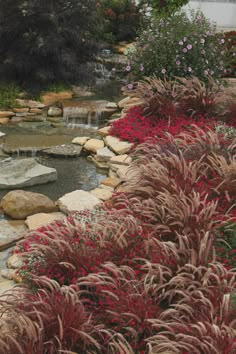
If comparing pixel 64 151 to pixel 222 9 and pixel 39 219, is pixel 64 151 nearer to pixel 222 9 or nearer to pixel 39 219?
pixel 39 219

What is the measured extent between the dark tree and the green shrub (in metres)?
0.28

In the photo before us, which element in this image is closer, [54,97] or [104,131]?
[104,131]

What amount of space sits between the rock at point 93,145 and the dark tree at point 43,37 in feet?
9.76

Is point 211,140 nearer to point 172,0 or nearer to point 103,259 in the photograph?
point 103,259

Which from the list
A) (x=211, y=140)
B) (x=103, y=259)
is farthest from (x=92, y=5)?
(x=103, y=259)

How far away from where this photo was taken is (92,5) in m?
10.3

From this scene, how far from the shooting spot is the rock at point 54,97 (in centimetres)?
973

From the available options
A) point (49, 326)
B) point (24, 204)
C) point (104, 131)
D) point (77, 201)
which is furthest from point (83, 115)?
point (49, 326)

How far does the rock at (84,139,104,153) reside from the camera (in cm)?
728

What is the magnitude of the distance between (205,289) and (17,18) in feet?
25.4

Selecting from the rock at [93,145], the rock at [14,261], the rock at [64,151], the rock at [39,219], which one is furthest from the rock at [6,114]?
the rock at [14,261]

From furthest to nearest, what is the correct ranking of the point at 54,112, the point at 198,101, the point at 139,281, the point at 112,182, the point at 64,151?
1. the point at 54,112
2. the point at 198,101
3. the point at 64,151
4. the point at 112,182
5. the point at 139,281

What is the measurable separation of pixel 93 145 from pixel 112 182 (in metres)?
1.31

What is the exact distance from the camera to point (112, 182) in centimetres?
615
